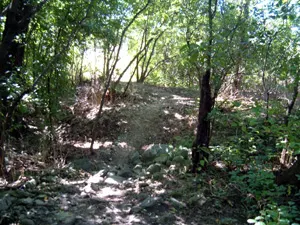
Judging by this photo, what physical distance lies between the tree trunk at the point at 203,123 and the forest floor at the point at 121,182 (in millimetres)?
284

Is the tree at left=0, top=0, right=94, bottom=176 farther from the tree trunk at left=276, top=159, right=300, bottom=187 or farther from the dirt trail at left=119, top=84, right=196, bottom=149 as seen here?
the tree trunk at left=276, top=159, right=300, bottom=187

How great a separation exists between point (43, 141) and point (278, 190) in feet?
14.7

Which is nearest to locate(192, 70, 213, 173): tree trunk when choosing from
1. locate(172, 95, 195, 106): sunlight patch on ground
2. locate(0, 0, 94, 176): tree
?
locate(0, 0, 94, 176): tree

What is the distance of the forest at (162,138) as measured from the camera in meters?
3.48

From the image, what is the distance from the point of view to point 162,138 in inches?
269

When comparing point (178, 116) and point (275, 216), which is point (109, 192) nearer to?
A: point (275, 216)

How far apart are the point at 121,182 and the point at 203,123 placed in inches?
66.6

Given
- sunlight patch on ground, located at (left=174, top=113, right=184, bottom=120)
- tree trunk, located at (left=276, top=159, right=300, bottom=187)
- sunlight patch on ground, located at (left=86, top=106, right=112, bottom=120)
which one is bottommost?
tree trunk, located at (left=276, top=159, right=300, bottom=187)

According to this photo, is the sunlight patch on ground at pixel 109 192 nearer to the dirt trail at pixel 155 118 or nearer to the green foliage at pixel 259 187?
the green foliage at pixel 259 187

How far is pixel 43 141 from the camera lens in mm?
5750

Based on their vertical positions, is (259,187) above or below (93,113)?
below

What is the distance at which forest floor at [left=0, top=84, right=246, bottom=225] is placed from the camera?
344 centimetres

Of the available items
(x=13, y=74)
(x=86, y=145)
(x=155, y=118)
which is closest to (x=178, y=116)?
(x=155, y=118)

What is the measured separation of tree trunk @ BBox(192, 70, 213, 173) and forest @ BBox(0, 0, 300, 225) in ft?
0.05
